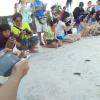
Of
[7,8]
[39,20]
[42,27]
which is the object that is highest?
[7,8]

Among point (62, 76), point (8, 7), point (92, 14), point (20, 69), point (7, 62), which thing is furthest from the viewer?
point (92, 14)

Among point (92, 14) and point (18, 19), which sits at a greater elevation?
point (18, 19)

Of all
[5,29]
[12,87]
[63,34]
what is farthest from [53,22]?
[12,87]

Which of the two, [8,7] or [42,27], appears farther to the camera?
[8,7]

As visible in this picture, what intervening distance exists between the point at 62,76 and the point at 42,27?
3038 mm

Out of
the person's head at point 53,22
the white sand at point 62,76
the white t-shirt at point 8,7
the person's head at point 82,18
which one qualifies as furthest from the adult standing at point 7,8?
the white sand at point 62,76

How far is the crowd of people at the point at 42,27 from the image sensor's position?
18.6 feet

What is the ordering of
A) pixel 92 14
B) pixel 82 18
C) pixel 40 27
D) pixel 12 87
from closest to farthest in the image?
pixel 12 87, pixel 40 27, pixel 82 18, pixel 92 14

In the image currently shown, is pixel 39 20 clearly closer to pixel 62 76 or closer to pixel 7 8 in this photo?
Result: pixel 7 8

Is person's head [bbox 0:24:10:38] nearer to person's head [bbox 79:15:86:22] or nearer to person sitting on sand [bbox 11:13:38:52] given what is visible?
person sitting on sand [bbox 11:13:38:52]

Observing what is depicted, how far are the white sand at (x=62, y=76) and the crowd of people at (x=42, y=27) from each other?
1.25ft

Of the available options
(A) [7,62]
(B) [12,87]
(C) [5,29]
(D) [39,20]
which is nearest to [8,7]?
(D) [39,20]

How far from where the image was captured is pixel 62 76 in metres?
4.37

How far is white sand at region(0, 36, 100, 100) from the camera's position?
3598 millimetres
